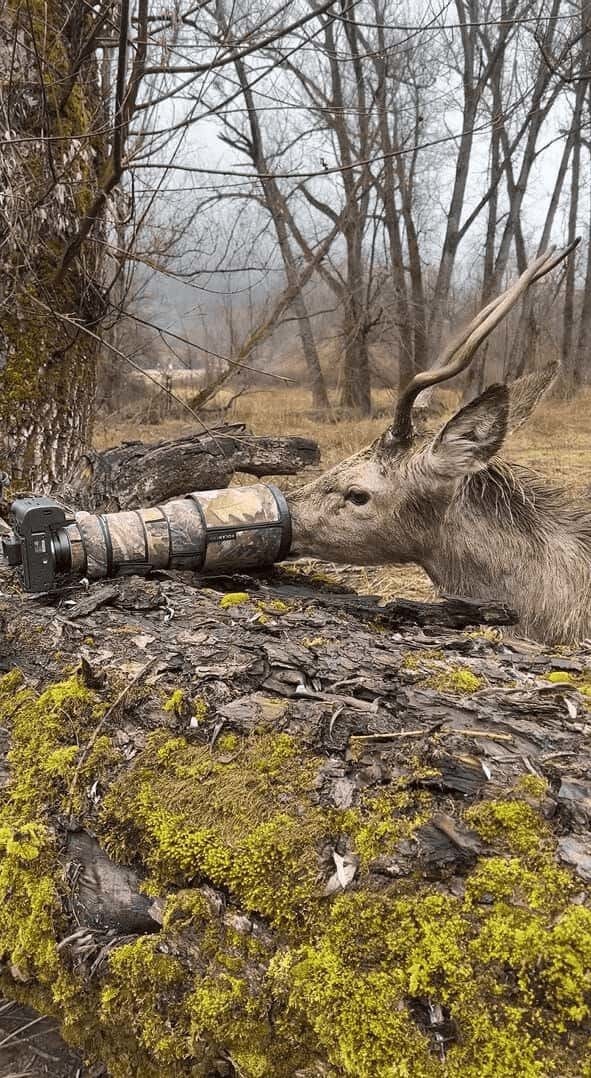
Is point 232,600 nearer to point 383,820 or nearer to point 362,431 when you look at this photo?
point 383,820

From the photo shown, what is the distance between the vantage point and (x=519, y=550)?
339 cm

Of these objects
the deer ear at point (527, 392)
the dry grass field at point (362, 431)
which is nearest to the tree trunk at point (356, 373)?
the dry grass field at point (362, 431)

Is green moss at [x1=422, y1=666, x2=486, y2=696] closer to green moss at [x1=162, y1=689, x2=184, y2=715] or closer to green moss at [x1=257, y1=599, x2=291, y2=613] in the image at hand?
green moss at [x1=162, y1=689, x2=184, y2=715]

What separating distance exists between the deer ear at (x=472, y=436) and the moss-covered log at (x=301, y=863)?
1412 mm

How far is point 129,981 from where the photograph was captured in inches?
53.5

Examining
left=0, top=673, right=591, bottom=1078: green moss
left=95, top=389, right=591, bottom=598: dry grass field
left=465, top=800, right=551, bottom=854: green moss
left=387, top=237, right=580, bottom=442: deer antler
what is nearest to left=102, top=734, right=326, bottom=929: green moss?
left=0, top=673, right=591, bottom=1078: green moss

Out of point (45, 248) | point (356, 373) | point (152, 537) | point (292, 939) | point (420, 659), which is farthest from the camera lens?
point (356, 373)

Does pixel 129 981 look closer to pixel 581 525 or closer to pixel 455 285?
pixel 581 525

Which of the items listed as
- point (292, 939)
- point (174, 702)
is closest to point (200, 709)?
point (174, 702)

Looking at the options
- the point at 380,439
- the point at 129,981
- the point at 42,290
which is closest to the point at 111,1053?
the point at 129,981

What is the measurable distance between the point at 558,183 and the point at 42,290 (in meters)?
19.3

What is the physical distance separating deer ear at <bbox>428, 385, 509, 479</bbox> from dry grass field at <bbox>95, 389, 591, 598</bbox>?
2.59m

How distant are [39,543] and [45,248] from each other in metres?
2.75

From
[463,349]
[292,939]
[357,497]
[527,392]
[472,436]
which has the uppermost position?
[463,349]
